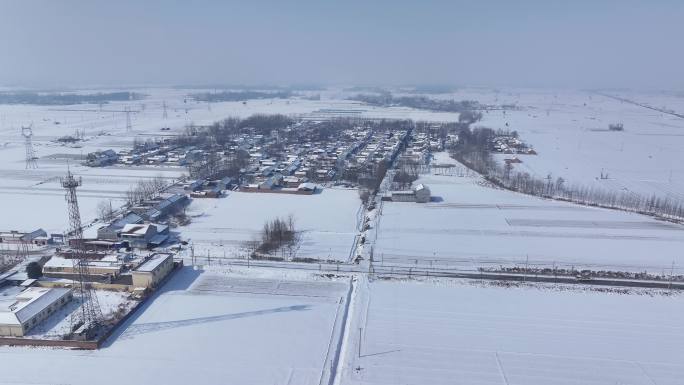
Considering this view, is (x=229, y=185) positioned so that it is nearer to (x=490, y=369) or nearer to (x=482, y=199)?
(x=482, y=199)

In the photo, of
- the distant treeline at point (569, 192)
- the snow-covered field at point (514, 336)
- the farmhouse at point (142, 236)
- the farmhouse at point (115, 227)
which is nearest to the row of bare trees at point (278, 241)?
the farmhouse at point (142, 236)

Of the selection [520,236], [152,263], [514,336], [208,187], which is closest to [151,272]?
[152,263]

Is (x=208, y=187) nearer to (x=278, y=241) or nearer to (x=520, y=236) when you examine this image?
(x=278, y=241)

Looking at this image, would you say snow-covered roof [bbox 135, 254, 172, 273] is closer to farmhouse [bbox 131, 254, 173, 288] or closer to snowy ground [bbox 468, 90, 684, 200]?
farmhouse [bbox 131, 254, 173, 288]

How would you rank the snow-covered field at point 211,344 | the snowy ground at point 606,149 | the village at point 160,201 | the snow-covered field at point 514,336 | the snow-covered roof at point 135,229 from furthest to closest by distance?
the snowy ground at point 606,149 → the snow-covered roof at point 135,229 → the village at point 160,201 → the snow-covered field at point 514,336 → the snow-covered field at point 211,344

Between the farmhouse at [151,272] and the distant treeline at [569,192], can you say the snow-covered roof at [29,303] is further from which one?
the distant treeline at [569,192]
